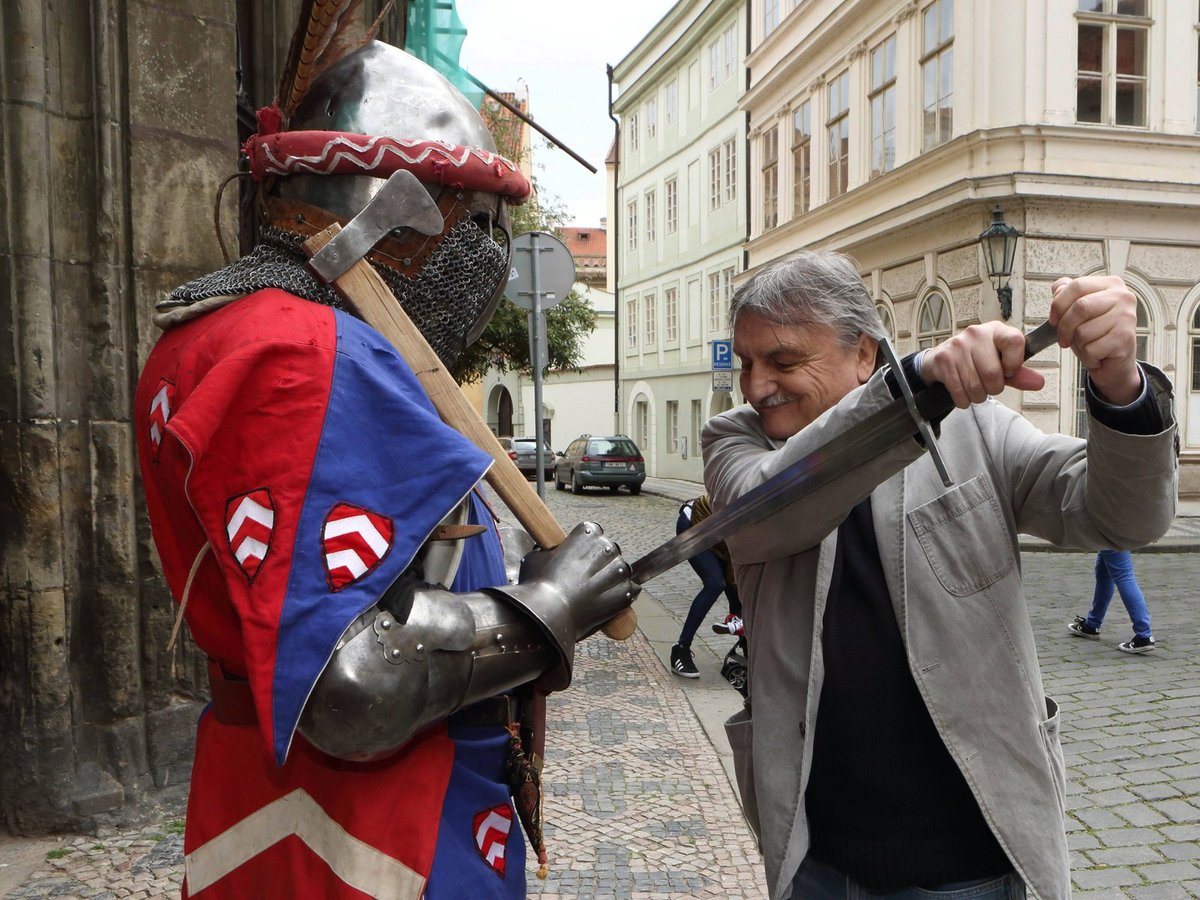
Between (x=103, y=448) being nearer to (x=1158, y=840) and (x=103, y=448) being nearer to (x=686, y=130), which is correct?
(x=1158, y=840)

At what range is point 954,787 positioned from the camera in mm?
1674

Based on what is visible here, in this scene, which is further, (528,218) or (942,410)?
(528,218)

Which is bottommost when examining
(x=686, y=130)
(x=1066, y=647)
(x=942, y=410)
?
(x=1066, y=647)

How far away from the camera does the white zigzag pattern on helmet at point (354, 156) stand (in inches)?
68.1

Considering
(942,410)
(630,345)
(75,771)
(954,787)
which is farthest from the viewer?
(630,345)

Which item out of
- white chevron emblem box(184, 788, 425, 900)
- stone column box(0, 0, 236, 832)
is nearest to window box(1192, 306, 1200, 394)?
stone column box(0, 0, 236, 832)

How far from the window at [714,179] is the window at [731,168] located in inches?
20.1

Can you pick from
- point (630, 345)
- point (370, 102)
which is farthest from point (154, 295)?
point (630, 345)

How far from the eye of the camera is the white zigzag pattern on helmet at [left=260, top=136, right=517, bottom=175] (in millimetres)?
1730

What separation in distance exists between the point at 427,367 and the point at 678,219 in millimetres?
27997

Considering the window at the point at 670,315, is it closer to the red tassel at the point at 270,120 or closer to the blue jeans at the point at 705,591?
the blue jeans at the point at 705,591


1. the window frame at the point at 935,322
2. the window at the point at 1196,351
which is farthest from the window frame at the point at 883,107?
the window at the point at 1196,351

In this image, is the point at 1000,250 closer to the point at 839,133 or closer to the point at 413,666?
the point at 839,133

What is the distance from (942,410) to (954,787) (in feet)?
2.16
